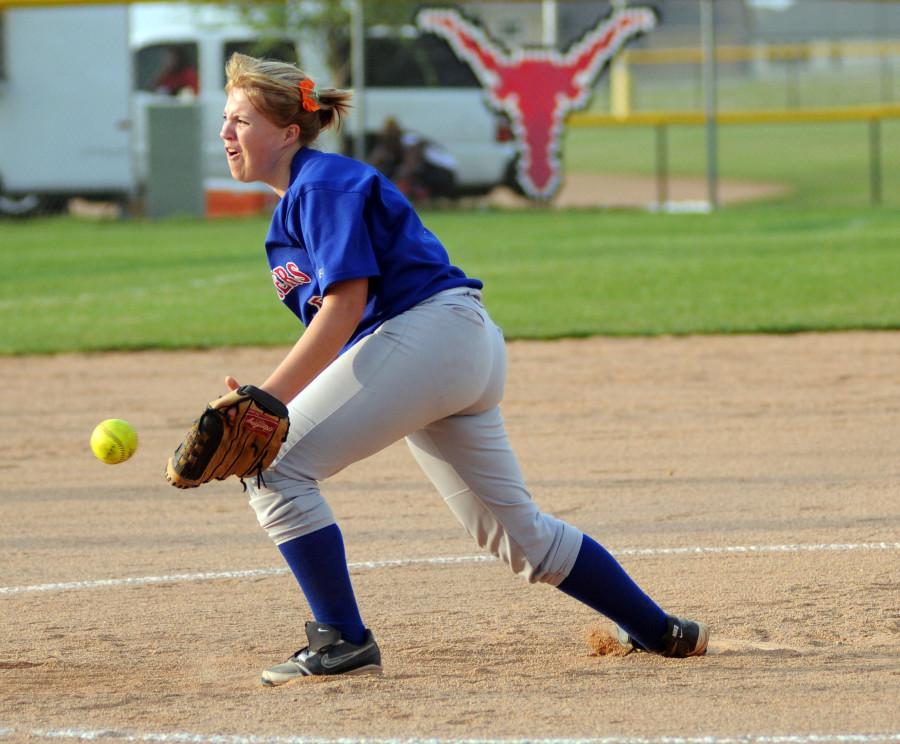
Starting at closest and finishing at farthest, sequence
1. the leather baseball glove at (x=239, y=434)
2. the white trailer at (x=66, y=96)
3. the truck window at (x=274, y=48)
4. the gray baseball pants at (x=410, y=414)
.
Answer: the leather baseball glove at (x=239, y=434)
the gray baseball pants at (x=410, y=414)
the white trailer at (x=66, y=96)
the truck window at (x=274, y=48)

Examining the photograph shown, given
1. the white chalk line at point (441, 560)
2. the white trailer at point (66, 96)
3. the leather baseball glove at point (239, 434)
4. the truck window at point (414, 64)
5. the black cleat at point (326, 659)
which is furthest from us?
the truck window at point (414, 64)

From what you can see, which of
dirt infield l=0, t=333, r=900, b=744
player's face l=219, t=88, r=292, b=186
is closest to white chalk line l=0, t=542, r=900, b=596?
dirt infield l=0, t=333, r=900, b=744

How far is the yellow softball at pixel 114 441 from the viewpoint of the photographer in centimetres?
396

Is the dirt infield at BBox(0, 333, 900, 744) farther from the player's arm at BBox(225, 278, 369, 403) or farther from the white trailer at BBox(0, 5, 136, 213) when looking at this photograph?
the white trailer at BBox(0, 5, 136, 213)

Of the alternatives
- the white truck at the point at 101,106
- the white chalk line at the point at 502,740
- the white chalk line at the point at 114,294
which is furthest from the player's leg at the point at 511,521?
the white truck at the point at 101,106

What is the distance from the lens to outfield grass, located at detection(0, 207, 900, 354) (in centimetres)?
1023

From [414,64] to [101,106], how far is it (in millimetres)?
4059

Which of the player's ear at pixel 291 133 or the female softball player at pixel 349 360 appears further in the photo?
the player's ear at pixel 291 133

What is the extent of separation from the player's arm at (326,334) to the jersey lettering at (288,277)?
5.1 inches

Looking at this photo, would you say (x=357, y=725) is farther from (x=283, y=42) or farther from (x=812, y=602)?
(x=283, y=42)

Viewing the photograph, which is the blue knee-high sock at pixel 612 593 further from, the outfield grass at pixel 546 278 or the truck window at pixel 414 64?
the truck window at pixel 414 64

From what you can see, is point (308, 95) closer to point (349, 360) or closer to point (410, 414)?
point (349, 360)

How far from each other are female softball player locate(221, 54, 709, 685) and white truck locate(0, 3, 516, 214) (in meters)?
15.4

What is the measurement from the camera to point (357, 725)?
10.8ft
